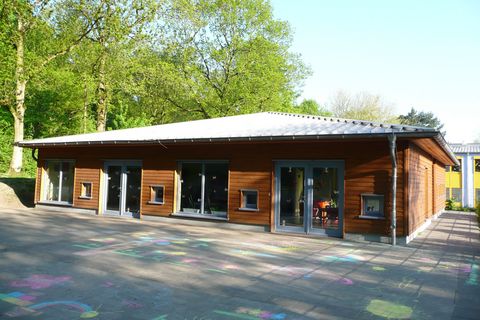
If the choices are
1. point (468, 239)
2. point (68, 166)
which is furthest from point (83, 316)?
point (68, 166)

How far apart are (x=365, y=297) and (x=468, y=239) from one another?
7.45 m

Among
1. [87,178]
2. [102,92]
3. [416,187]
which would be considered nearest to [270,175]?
[416,187]

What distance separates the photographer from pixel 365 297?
5090mm

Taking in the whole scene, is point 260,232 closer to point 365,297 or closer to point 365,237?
point 365,237

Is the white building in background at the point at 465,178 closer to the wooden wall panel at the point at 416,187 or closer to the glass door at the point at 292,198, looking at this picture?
the wooden wall panel at the point at 416,187

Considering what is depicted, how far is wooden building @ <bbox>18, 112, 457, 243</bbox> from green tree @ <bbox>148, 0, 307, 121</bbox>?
1253 centimetres

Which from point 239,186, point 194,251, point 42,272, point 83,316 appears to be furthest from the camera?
point 239,186

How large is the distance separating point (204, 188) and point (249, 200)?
169cm

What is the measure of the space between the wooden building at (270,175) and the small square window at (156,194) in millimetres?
35

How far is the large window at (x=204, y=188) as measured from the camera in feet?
39.7

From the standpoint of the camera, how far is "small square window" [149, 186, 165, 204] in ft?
43.6

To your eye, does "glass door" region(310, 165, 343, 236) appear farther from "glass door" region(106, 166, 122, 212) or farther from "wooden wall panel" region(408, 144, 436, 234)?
"glass door" region(106, 166, 122, 212)

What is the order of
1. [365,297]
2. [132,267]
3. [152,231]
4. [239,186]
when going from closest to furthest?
[365,297] → [132,267] → [152,231] → [239,186]

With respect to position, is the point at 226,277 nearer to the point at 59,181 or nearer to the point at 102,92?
the point at 59,181
